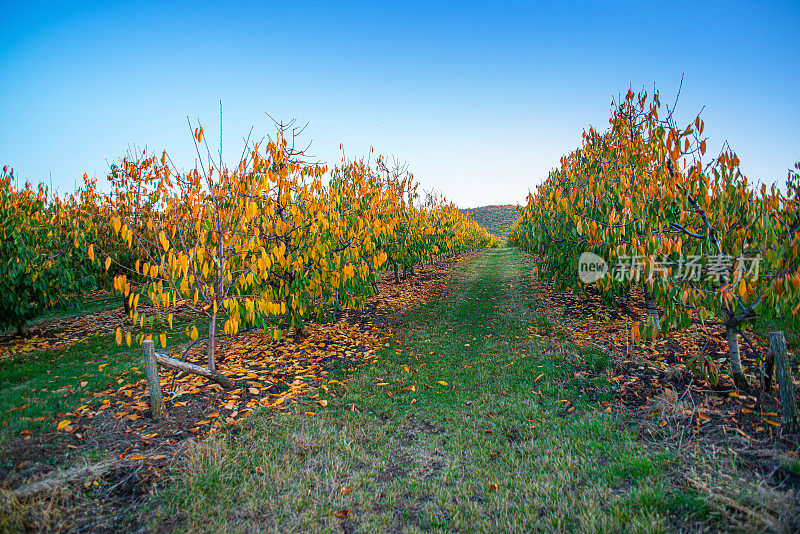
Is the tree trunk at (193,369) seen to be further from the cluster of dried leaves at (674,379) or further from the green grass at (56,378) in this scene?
the cluster of dried leaves at (674,379)

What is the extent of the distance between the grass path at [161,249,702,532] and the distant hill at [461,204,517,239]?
230 ft

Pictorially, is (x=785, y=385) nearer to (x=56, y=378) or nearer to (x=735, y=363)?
(x=735, y=363)

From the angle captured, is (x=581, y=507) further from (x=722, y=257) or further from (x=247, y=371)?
(x=247, y=371)

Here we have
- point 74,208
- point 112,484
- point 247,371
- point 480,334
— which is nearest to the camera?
point 112,484

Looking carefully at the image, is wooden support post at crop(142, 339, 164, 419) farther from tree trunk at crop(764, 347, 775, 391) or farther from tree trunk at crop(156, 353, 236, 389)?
tree trunk at crop(764, 347, 775, 391)

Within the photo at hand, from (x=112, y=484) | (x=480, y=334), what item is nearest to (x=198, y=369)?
(x=112, y=484)

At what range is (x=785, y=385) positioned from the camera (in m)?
3.17

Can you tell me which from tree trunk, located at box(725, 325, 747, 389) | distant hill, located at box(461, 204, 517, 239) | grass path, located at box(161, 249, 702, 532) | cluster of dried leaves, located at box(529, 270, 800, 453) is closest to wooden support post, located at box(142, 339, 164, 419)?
grass path, located at box(161, 249, 702, 532)

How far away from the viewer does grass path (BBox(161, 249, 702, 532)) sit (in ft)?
8.03

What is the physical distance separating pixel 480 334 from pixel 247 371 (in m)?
4.48

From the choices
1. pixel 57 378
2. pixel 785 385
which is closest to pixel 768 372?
pixel 785 385

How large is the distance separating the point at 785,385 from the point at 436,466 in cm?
324

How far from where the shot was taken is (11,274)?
22.5 feet

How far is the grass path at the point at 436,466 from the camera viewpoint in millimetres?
2447
